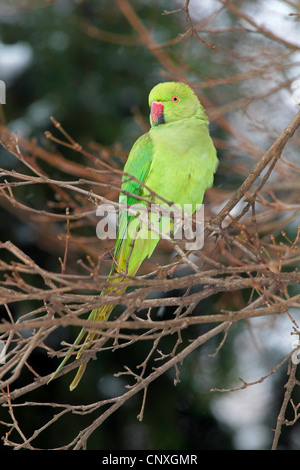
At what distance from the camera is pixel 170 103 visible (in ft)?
10.0

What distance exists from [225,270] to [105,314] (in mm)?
968

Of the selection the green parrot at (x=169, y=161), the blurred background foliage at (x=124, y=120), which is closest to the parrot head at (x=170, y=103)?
the green parrot at (x=169, y=161)

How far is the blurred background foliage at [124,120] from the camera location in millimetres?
3709

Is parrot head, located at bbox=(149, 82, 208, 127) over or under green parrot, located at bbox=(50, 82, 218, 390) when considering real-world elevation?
over

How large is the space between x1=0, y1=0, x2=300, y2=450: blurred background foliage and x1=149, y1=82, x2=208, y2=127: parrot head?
0.40 metres

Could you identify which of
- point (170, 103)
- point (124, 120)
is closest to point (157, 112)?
point (170, 103)

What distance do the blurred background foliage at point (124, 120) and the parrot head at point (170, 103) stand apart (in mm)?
398

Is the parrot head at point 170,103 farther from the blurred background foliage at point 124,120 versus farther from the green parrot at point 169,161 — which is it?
the blurred background foliage at point 124,120

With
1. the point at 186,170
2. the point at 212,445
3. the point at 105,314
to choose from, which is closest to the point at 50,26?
the point at 186,170

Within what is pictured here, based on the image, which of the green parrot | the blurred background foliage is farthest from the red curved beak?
the blurred background foliage

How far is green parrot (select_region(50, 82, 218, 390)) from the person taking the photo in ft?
9.33

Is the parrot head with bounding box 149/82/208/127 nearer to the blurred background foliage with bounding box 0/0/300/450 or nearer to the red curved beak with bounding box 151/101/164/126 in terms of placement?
the red curved beak with bounding box 151/101/164/126

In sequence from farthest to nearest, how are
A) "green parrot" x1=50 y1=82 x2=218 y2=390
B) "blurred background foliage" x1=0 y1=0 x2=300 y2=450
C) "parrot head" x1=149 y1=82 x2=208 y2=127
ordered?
1. "blurred background foliage" x1=0 y1=0 x2=300 y2=450
2. "parrot head" x1=149 y1=82 x2=208 y2=127
3. "green parrot" x1=50 y1=82 x2=218 y2=390

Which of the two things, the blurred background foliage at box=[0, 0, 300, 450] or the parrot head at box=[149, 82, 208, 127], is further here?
the blurred background foliage at box=[0, 0, 300, 450]
